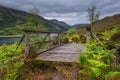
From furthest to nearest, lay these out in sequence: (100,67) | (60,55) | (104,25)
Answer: (104,25)
(60,55)
(100,67)

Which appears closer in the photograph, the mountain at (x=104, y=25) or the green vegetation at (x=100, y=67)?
the green vegetation at (x=100, y=67)

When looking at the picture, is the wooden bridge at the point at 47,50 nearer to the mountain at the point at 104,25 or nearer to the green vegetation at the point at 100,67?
the green vegetation at the point at 100,67

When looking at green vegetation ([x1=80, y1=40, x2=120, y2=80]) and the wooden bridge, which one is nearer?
green vegetation ([x1=80, y1=40, x2=120, y2=80])

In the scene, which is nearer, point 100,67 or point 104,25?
point 100,67

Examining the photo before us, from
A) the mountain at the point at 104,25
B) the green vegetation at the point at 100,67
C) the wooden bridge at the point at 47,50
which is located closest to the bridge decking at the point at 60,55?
the wooden bridge at the point at 47,50

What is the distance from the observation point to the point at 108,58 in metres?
6.07

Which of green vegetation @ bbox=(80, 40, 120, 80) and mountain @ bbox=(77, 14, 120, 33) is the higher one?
mountain @ bbox=(77, 14, 120, 33)

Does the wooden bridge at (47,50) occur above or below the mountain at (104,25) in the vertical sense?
below

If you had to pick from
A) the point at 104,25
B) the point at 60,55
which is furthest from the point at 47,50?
the point at 104,25

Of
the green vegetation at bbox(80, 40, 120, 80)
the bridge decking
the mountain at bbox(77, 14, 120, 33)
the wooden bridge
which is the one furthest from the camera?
the mountain at bbox(77, 14, 120, 33)

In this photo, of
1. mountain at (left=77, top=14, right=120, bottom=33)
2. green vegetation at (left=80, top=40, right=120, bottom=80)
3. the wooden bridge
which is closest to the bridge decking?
the wooden bridge

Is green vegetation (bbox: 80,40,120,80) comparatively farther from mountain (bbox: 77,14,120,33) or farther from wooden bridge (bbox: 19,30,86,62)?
mountain (bbox: 77,14,120,33)

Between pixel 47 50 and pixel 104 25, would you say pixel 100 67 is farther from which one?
pixel 104 25

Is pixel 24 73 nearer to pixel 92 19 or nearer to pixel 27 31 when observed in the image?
pixel 27 31
